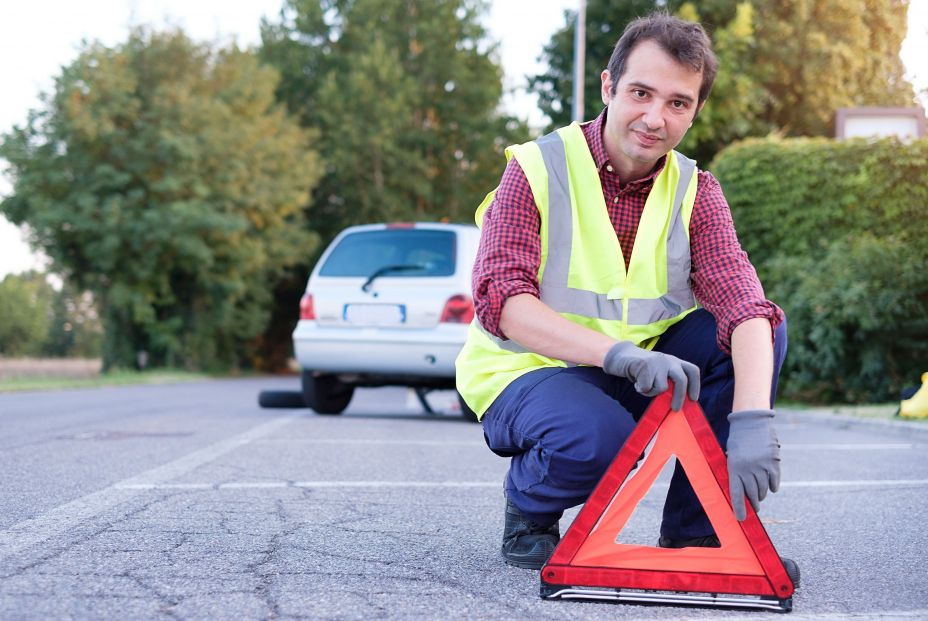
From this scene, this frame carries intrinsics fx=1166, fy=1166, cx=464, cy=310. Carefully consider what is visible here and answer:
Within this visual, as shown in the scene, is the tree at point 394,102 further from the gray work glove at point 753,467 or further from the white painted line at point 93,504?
the gray work glove at point 753,467

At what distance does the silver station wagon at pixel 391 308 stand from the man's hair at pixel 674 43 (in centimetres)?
640

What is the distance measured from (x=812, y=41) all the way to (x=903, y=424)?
19.9 m

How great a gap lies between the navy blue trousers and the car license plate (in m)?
6.46

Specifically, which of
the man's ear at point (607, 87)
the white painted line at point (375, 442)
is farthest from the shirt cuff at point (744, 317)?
the white painted line at point (375, 442)

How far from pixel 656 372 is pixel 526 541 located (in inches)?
34.1

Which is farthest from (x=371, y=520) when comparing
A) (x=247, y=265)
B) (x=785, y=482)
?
(x=247, y=265)

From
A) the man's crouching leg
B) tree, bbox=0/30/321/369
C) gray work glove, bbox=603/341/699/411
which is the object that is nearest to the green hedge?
the man's crouching leg

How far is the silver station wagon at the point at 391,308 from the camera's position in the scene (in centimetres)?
1013

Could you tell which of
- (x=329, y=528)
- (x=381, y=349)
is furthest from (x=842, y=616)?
(x=381, y=349)

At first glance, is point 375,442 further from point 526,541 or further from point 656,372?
point 656,372

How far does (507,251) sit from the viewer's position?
3.46m

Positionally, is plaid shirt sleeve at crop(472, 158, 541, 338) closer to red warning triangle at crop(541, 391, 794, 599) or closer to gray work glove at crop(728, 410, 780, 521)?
red warning triangle at crop(541, 391, 794, 599)

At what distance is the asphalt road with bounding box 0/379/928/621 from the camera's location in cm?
305

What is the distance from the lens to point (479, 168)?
3931 centimetres
